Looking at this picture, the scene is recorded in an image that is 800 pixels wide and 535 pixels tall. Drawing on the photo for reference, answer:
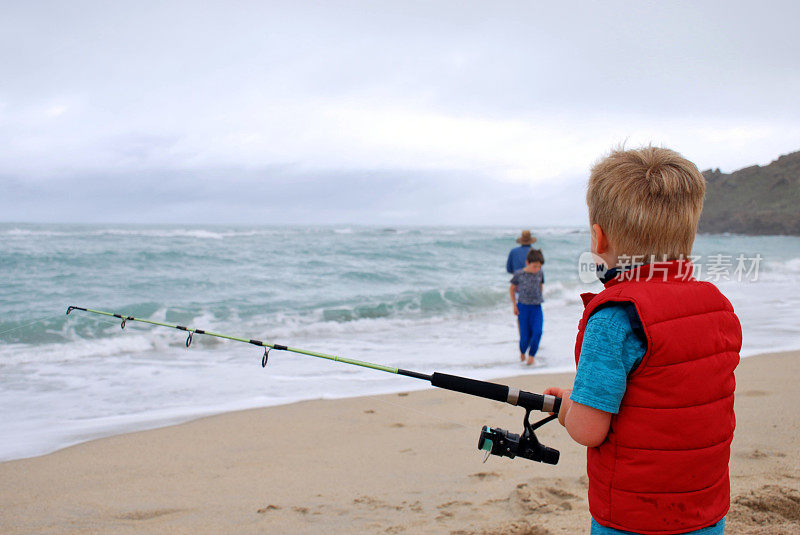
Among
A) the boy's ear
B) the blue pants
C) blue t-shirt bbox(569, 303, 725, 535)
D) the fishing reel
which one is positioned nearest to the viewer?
blue t-shirt bbox(569, 303, 725, 535)

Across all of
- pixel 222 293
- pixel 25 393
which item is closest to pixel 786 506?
pixel 25 393

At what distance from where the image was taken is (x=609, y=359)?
4.35 ft

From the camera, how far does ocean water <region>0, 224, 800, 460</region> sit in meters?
5.54

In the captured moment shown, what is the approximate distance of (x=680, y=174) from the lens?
1.40 meters

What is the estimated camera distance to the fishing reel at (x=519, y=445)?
5.74ft

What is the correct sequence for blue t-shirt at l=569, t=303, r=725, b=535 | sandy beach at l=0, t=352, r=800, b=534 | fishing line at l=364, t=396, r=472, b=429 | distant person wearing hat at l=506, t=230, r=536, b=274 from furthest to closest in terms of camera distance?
1. distant person wearing hat at l=506, t=230, r=536, b=274
2. fishing line at l=364, t=396, r=472, b=429
3. sandy beach at l=0, t=352, r=800, b=534
4. blue t-shirt at l=569, t=303, r=725, b=535

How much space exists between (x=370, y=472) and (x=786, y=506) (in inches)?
84.9

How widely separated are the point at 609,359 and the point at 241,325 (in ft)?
31.4

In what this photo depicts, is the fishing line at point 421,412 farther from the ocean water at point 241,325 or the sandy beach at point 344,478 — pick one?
the ocean water at point 241,325

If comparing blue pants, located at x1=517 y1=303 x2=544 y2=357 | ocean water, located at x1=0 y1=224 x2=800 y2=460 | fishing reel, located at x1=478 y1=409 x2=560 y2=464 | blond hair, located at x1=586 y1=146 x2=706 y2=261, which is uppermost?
blond hair, located at x1=586 y1=146 x2=706 y2=261

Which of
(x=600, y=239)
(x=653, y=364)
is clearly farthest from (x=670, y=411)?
(x=600, y=239)

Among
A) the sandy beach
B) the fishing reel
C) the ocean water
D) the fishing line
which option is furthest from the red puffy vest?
the ocean water

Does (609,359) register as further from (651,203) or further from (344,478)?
(344,478)

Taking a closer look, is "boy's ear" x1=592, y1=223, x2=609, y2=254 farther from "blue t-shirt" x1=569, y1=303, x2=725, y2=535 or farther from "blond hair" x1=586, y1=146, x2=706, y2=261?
"blue t-shirt" x1=569, y1=303, x2=725, y2=535
